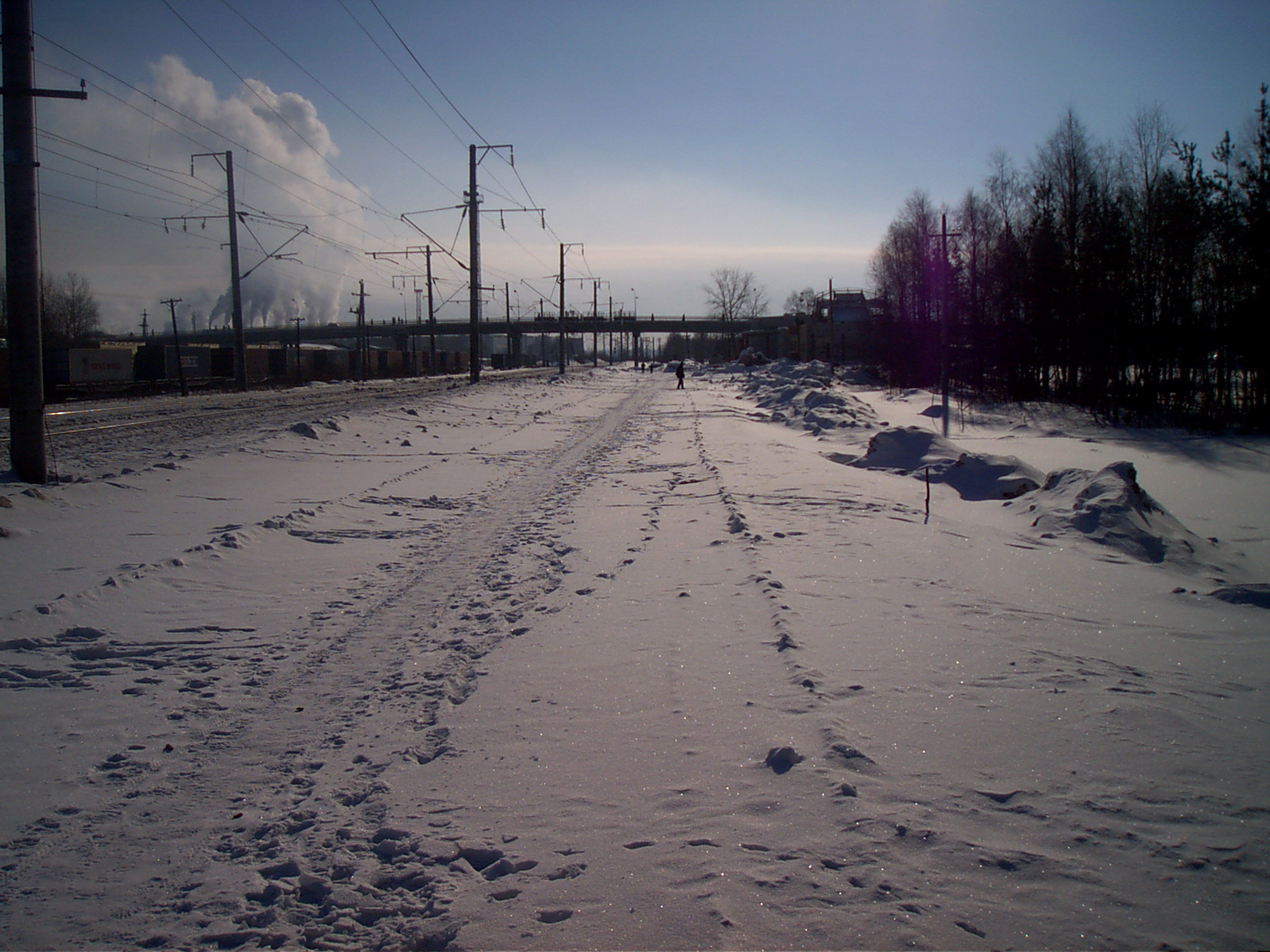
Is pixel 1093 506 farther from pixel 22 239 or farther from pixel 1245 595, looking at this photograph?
pixel 22 239

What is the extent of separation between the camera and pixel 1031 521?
9875 millimetres

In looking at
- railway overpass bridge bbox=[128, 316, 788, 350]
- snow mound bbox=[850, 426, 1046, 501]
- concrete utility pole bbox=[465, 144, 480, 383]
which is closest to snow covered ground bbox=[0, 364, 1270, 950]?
snow mound bbox=[850, 426, 1046, 501]

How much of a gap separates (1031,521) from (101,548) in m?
10.6

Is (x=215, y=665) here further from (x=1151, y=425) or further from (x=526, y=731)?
(x=1151, y=425)

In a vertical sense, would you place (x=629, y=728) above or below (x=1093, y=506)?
below

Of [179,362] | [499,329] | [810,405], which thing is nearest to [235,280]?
[179,362]

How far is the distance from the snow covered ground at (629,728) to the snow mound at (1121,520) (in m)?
0.06

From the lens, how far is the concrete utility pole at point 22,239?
1010 centimetres

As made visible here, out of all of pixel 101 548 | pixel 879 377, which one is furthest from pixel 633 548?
pixel 879 377

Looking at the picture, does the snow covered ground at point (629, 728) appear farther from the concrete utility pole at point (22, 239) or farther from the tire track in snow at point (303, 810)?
the concrete utility pole at point (22, 239)

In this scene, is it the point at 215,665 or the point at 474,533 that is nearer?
the point at 215,665

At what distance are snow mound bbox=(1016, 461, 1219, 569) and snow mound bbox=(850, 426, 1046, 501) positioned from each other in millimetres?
→ 1557

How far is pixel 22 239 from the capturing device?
1030cm

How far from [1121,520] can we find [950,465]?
4.65m
